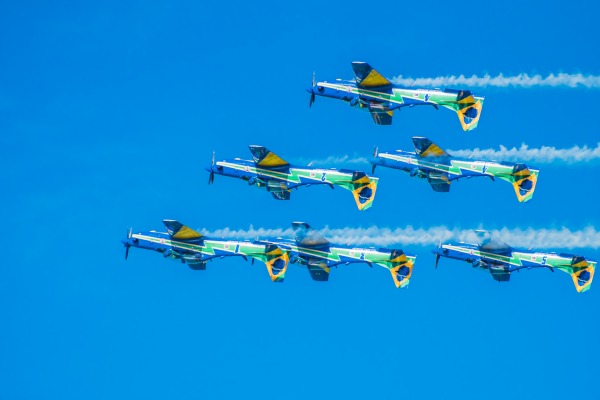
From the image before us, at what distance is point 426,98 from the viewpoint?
11912 centimetres

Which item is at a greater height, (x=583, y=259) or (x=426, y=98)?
(x=426, y=98)

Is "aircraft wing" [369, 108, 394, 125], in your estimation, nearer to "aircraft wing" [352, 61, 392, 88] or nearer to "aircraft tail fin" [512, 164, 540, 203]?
"aircraft wing" [352, 61, 392, 88]

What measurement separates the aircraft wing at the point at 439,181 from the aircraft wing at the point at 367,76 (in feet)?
20.9

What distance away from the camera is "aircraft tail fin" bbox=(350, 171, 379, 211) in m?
119

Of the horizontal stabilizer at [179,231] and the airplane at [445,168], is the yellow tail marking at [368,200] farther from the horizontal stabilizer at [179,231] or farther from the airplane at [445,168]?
the horizontal stabilizer at [179,231]

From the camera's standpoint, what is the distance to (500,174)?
118438 mm

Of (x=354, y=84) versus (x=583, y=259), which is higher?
(x=354, y=84)

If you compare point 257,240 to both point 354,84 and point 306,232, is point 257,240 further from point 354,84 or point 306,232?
point 354,84

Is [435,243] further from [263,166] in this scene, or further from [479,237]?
[263,166]

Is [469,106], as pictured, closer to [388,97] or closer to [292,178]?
[388,97]

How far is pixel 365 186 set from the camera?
119m

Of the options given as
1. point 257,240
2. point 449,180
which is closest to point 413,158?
point 449,180

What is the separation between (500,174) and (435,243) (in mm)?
5947

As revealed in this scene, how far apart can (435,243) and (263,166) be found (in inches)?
467
